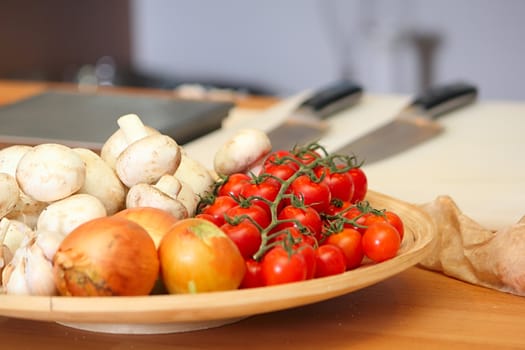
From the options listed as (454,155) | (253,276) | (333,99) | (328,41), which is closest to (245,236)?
(253,276)

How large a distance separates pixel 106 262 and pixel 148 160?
196 mm

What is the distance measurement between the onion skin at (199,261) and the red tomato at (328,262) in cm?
8

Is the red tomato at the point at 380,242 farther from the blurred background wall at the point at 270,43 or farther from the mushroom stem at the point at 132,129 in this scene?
the blurred background wall at the point at 270,43

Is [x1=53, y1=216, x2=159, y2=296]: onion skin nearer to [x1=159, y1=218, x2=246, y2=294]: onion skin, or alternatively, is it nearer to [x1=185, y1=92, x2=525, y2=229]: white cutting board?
[x1=159, y1=218, x2=246, y2=294]: onion skin

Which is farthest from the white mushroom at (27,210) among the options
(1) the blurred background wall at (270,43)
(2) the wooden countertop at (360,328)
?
(1) the blurred background wall at (270,43)

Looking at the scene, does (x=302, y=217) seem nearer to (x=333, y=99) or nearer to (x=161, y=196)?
(x=161, y=196)

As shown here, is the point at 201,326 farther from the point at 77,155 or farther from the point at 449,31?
the point at 449,31

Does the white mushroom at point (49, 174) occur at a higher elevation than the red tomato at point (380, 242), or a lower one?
higher

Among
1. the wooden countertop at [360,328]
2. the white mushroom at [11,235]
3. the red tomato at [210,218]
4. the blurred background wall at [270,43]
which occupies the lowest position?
the blurred background wall at [270,43]

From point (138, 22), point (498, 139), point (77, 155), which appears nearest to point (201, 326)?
point (77, 155)

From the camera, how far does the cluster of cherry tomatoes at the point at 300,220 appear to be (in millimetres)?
889

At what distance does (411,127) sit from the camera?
1.77 meters

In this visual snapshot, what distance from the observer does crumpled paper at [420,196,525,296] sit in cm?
104

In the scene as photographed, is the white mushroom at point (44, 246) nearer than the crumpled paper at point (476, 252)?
Yes
